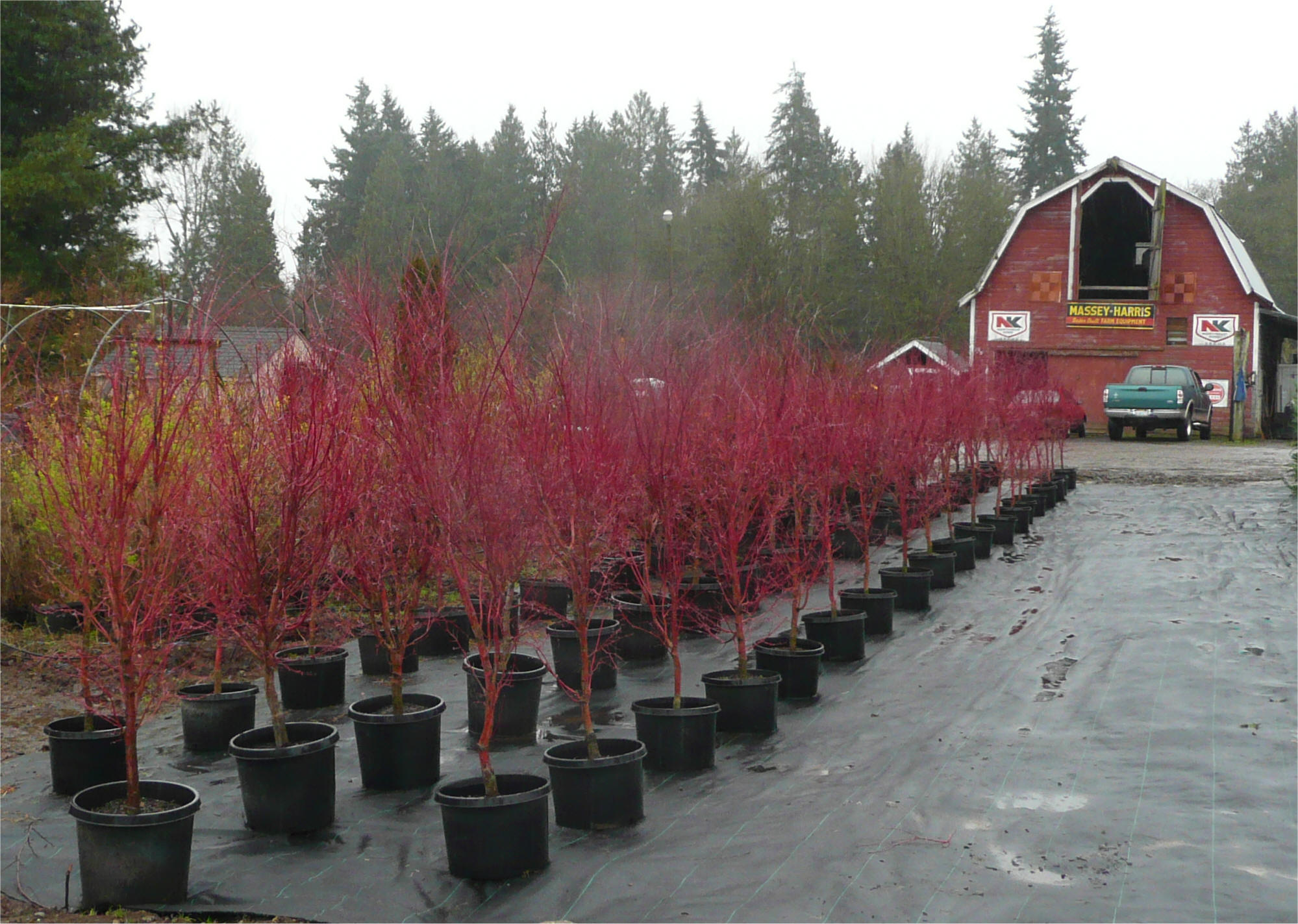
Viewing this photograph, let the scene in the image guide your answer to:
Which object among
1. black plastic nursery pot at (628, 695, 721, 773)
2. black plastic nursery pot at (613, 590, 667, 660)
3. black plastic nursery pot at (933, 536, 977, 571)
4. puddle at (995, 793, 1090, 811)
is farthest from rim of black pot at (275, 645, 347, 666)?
black plastic nursery pot at (933, 536, 977, 571)

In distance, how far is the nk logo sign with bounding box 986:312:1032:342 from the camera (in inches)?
1022

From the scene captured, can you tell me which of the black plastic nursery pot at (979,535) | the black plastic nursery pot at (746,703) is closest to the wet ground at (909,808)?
the black plastic nursery pot at (746,703)

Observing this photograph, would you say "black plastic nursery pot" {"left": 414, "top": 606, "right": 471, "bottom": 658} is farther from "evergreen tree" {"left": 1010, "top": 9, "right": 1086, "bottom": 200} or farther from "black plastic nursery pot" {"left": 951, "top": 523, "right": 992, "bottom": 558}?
"evergreen tree" {"left": 1010, "top": 9, "right": 1086, "bottom": 200}

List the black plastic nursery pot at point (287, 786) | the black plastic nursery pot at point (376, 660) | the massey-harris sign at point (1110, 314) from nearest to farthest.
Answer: the black plastic nursery pot at point (287, 786), the black plastic nursery pot at point (376, 660), the massey-harris sign at point (1110, 314)

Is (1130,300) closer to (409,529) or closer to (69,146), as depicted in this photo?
(69,146)

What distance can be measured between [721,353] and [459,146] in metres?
35.3

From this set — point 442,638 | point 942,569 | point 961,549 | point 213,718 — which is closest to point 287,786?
point 213,718

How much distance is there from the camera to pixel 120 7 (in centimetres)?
2141

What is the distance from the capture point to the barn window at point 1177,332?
24.9 m

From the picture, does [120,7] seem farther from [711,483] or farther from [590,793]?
[590,793]

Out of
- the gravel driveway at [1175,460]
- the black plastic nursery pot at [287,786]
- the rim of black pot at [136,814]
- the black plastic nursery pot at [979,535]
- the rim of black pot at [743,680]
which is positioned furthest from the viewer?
the gravel driveway at [1175,460]

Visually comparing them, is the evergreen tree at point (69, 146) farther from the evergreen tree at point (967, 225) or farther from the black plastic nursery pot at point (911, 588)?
the evergreen tree at point (967, 225)

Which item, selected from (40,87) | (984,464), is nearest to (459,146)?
(40,87)

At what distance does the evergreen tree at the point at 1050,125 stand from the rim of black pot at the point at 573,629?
144ft
